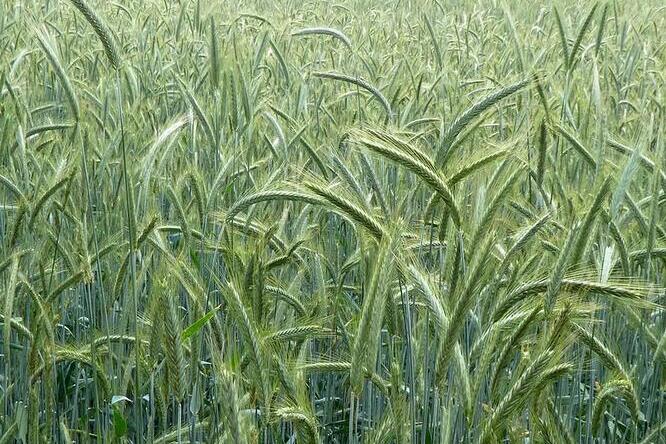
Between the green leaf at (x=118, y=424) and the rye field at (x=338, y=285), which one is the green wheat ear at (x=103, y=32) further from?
the green leaf at (x=118, y=424)

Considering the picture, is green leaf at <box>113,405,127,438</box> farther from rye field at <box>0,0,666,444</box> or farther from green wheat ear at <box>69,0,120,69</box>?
green wheat ear at <box>69,0,120,69</box>

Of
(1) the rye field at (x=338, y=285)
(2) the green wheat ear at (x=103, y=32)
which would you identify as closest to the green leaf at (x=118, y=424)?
(1) the rye field at (x=338, y=285)

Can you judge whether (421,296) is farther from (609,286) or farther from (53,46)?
(53,46)

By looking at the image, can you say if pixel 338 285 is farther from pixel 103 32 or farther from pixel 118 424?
pixel 103 32

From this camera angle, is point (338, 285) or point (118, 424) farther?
point (338, 285)

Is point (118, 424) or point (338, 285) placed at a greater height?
point (338, 285)

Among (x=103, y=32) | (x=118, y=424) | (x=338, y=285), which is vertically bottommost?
(x=118, y=424)

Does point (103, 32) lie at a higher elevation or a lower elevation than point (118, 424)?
higher

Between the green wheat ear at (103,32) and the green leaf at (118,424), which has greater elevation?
the green wheat ear at (103,32)

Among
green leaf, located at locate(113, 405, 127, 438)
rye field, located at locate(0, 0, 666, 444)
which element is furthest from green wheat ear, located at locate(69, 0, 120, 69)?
green leaf, located at locate(113, 405, 127, 438)

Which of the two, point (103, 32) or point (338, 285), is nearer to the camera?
point (103, 32)

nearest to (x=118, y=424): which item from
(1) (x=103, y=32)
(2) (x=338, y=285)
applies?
(2) (x=338, y=285)

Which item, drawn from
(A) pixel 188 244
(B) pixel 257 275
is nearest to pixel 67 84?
(A) pixel 188 244

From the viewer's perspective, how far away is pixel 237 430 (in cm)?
151
